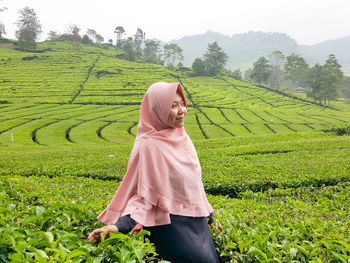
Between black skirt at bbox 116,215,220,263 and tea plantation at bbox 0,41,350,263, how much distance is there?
0.14 m

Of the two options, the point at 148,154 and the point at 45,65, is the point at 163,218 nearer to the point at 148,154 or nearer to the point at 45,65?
the point at 148,154

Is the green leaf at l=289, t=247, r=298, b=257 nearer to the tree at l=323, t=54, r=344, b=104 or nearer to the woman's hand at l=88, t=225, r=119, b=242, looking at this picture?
the woman's hand at l=88, t=225, r=119, b=242

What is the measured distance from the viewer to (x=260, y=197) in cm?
616

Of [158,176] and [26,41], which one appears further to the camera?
[26,41]

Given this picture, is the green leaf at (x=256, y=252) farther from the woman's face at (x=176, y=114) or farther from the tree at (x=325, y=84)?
the tree at (x=325, y=84)

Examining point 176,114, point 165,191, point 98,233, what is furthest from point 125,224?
point 176,114

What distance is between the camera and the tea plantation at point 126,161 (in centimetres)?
211

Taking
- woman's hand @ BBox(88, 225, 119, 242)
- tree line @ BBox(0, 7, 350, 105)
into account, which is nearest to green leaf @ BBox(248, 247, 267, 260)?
woman's hand @ BBox(88, 225, 119, 242)

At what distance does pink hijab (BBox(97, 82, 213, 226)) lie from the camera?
6.95ft

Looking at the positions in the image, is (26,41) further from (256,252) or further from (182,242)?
(256,252)

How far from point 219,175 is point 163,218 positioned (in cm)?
577

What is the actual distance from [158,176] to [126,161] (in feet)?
27.1

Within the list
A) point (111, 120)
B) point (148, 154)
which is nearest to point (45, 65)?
point (111, 120)

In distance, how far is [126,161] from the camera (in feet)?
33.4
